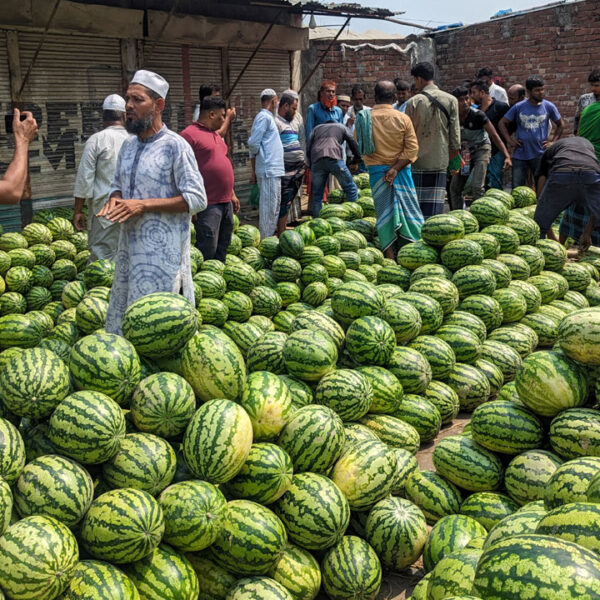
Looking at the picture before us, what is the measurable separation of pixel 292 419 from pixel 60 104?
25.0ft

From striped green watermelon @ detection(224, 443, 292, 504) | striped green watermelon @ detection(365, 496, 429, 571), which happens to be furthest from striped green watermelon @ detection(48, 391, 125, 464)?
striped green watermelon @ detection(365, 496, 429, 571)

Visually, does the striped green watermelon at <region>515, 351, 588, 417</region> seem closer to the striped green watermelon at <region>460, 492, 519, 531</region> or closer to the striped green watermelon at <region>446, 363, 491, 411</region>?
the striped green watermelon at <region>460, 492, 519, 531</region>

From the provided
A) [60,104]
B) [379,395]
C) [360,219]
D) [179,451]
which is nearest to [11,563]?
[179,451]

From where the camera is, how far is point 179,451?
9.72 feet

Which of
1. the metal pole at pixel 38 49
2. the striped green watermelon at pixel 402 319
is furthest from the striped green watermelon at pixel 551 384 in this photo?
the metal pole at pixel 38 49

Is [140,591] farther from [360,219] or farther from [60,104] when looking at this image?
[60,104]

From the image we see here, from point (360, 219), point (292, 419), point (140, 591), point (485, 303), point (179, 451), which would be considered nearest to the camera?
point (140, 591)

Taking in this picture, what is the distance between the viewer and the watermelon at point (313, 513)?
2936 millimetres

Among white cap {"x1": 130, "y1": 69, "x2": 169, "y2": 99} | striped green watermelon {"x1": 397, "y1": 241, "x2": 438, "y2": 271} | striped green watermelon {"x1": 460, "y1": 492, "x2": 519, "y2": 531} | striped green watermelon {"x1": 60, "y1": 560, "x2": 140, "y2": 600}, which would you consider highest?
white cap {"x1": 130, "y1": 69, "x2": 169, "y2": 99}

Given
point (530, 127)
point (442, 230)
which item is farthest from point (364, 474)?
point (530, 127)

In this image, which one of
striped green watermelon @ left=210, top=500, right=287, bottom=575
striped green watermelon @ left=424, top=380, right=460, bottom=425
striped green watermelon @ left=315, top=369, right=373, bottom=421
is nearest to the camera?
striped green watermelon @ left=210, top=500, right=287, bottom=575

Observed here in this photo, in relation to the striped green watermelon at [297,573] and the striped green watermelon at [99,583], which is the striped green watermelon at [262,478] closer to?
the striped green watermelon at [297,573]

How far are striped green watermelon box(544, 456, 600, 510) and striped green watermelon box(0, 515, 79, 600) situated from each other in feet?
5.88

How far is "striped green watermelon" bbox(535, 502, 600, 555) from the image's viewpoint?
1929 mm
